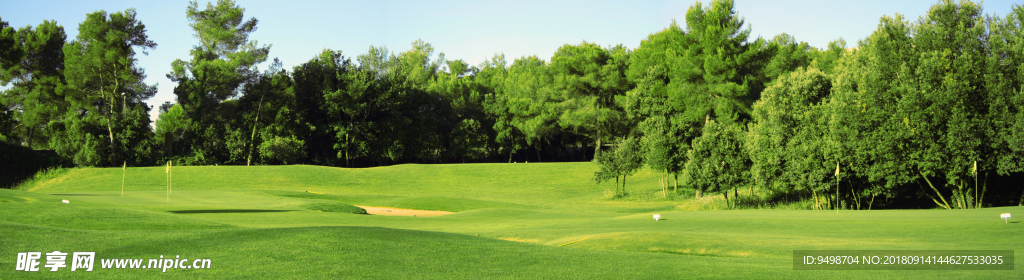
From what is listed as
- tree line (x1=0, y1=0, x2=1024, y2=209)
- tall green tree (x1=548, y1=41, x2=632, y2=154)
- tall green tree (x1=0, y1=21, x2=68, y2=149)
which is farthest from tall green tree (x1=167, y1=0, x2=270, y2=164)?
tall green tree (x1=548, y1=41, x2=632, y2=154)

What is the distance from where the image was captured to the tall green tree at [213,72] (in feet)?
190

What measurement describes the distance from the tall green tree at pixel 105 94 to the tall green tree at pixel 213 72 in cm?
395

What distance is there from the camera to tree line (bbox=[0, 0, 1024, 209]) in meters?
28.2

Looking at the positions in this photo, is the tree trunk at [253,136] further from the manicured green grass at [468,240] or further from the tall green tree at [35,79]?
the manicured green grass at [468,240]

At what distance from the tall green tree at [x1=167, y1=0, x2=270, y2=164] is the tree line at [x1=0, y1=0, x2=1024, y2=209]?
0.18m

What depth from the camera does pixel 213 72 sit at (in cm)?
5838

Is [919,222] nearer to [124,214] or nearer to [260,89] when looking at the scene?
[124,214]

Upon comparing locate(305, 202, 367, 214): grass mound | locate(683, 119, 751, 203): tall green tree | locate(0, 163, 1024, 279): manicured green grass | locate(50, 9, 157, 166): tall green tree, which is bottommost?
locate(305, 202, 367, 214): grass mound

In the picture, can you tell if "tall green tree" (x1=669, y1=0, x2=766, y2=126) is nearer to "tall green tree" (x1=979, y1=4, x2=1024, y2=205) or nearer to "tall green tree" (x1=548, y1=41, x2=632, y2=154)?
"tall green tree" (x1=548, y1=41, x2=632, y2=154)

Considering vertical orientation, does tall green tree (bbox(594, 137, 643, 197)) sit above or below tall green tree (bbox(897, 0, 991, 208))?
below

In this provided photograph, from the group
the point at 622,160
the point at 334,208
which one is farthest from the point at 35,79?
the point at 622,160

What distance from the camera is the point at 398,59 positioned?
339ft

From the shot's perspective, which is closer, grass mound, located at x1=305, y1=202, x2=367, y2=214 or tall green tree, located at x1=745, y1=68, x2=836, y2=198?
grass mound, located at x1=305, y1=202, x2=367, y2=214

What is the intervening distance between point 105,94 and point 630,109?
49.5m
